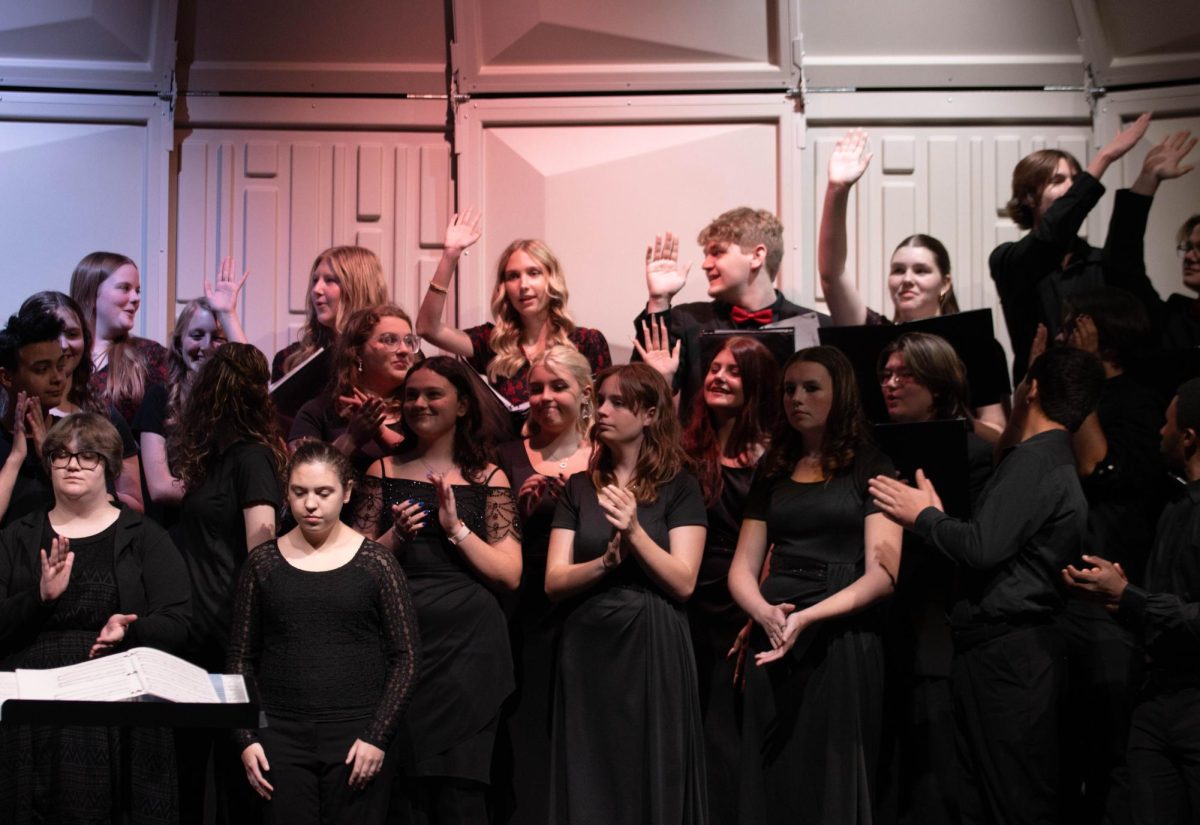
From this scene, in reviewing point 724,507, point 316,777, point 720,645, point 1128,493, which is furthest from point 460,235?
point 1128,493

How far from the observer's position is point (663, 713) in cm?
353

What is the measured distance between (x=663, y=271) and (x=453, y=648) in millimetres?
1741

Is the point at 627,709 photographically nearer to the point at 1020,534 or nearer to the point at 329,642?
the point at 329,642

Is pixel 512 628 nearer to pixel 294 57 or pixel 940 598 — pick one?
pixel 940 598

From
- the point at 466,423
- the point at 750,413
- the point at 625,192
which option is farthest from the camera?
the point at 625,192

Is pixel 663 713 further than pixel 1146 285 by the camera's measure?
No

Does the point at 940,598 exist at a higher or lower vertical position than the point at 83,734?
higher

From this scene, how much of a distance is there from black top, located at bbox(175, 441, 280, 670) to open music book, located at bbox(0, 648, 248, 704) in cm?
81

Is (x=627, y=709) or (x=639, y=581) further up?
(x=639, y=581)

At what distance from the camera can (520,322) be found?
15.3 ft

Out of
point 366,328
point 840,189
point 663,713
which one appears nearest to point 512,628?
point 663,713

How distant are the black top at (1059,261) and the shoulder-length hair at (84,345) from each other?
2983mm

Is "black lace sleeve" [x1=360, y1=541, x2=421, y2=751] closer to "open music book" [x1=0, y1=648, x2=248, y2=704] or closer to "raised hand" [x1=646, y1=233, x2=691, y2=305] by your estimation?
"open music book" [x1=0, y1=648, x2=248, y2=704]

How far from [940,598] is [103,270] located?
10.1 ft
